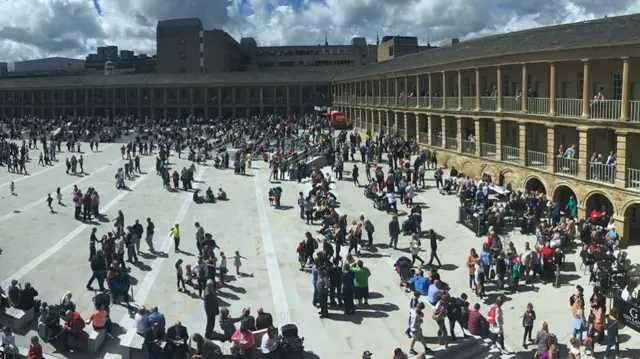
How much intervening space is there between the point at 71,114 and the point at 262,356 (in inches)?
3354

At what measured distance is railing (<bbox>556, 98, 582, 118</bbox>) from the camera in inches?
1042

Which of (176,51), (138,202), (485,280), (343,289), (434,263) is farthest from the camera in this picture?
(176,51)

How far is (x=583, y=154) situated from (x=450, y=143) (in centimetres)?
1334

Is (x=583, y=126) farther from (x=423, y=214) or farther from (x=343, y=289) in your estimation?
(x=343, y=289)

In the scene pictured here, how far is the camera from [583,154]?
25.4 metres

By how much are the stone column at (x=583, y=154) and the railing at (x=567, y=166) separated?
61 cm

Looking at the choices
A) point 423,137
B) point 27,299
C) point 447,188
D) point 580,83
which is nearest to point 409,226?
point 447,188

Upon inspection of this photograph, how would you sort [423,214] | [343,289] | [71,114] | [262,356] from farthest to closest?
1. [71,114]
2. [423,214]
3. [343,289]
4. [262,356]

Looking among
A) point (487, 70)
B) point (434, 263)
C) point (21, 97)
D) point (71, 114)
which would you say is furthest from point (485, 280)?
point (21, 97)

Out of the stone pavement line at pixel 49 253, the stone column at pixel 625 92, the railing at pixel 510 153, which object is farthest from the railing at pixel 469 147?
the stone pavement line at pixel 49 253

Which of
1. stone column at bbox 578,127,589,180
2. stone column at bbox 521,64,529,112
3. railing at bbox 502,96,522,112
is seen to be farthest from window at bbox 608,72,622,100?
railing at bbox 502,96,522,112

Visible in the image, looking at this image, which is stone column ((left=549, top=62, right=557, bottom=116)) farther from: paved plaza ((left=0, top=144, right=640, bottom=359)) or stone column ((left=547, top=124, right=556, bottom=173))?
paved plaza ((left=0, top=144, right=640, bottom=359))

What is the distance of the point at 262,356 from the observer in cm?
1352

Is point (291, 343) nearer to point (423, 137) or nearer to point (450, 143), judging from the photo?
point (450, 143)
